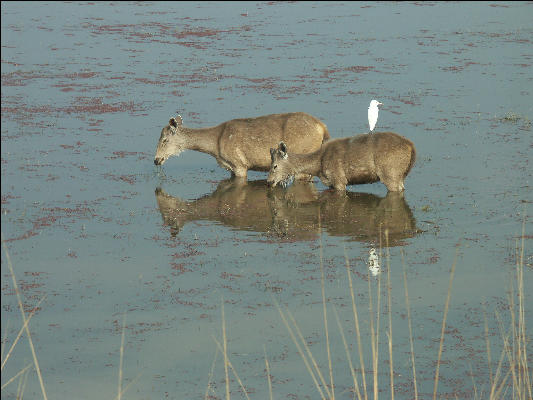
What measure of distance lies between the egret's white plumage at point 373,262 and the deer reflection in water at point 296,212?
0.66 meters

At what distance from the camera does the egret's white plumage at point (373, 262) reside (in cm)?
1380

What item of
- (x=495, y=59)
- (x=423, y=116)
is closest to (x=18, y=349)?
(x=423, y=116)

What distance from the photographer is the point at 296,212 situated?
680 inches

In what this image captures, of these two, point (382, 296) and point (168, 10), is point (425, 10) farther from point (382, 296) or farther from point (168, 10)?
point (382, 296)

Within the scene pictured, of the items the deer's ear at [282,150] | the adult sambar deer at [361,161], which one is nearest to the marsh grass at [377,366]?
the adult sambar deer at [361,161]

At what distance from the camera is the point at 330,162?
1828 cm

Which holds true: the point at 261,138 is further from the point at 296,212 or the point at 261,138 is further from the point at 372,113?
the point at 372,113

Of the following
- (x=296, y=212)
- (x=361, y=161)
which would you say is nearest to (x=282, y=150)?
(x=361, y=161)

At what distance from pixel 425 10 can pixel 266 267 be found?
116 feet

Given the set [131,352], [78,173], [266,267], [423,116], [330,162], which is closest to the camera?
[131,352]

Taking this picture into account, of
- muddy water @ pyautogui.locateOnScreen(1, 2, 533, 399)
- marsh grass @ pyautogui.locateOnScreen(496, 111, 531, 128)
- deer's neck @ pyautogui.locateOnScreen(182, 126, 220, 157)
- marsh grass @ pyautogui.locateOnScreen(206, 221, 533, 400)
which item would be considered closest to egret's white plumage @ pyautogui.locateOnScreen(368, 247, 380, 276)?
muddy water @ pyautogui.locateOnScreen(1, 2, 533, 399)

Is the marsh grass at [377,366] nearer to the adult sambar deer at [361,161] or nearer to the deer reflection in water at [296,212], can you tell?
the deer reflection in water at [296,212]

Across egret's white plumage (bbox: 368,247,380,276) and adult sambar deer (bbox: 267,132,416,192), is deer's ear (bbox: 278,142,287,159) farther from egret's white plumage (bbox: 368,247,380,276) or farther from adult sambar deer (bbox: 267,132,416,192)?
egret's white plumage (bbox: 368,247,380,276)

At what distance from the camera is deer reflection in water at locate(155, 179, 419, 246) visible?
16.0 metres
